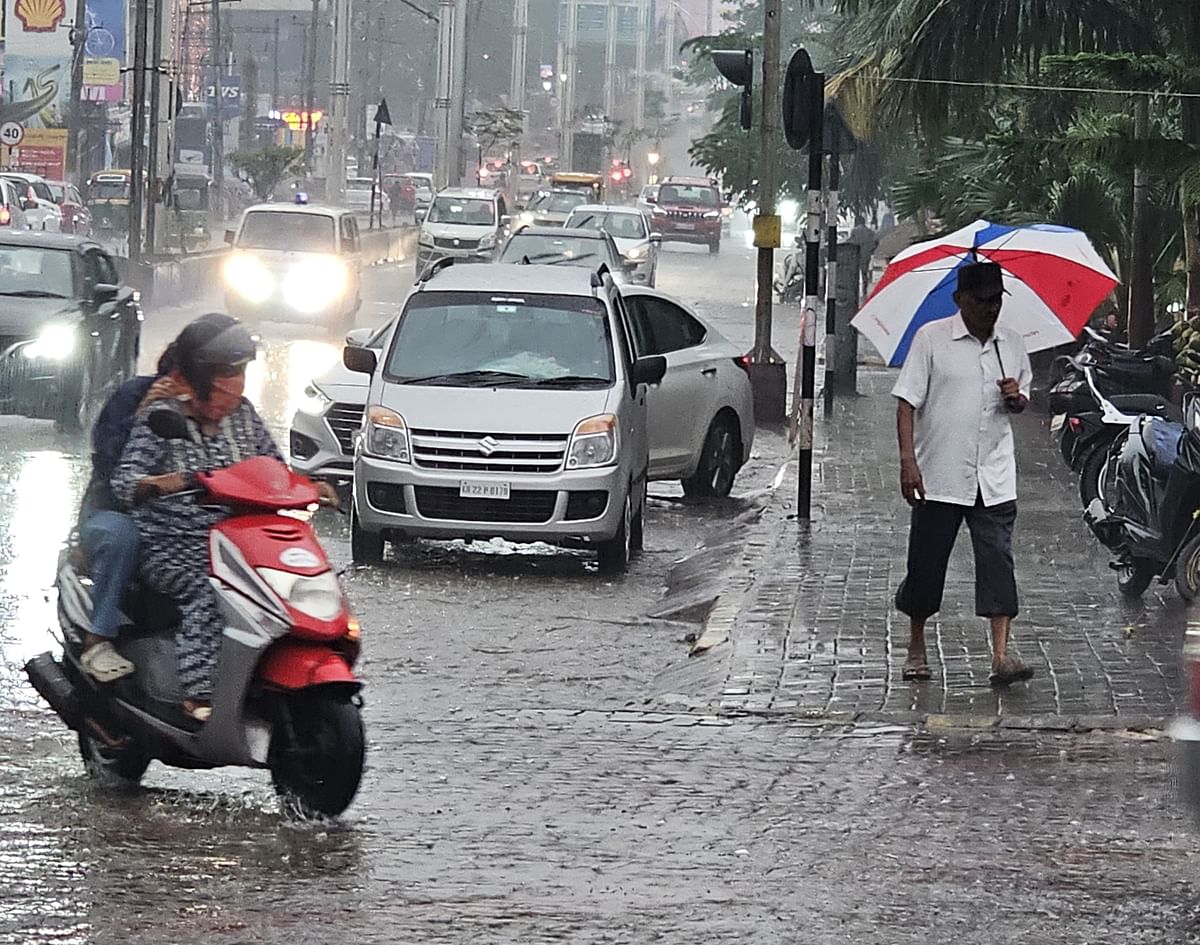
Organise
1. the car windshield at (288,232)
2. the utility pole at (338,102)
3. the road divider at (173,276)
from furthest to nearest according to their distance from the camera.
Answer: the utility pole at (338,102)
the road divider at (173,276)
the car windshield at (288,232)

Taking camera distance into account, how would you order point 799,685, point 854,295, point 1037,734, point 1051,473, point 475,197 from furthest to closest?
point 475,197 < point 854,295 < point 1051,473 < point 799,685 < point 1037,734

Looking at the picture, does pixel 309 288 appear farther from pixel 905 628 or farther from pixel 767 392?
pixel 905 628

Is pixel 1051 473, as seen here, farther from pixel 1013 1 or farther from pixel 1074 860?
pixel 1074 860

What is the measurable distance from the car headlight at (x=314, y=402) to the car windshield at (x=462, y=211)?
3374 centimetres

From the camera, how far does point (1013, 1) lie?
18609mm

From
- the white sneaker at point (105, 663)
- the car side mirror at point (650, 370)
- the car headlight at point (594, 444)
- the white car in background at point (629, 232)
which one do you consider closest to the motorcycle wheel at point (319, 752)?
the white sneaker at point (105, 663)

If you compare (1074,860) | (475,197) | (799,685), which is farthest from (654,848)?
(475,197)

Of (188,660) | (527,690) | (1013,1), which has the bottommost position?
(527,690)

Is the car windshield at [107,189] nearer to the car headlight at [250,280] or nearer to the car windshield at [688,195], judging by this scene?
the car windshield at [688,195]

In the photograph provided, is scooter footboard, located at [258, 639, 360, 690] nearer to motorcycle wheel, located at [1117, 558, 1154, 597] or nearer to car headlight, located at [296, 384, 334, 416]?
motorcycle wheel, located at [1117, 558, 1154, 597]

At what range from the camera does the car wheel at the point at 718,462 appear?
56.4ft

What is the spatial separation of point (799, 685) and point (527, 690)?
1.19m

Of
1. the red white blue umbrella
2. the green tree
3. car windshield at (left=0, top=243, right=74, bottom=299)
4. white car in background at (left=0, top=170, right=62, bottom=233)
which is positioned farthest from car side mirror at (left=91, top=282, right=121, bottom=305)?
the green tree

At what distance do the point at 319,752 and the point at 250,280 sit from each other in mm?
25752
